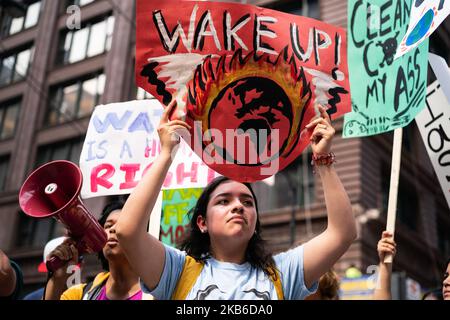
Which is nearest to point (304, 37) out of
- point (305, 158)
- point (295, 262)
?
point (295, 262)

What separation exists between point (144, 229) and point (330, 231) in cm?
75

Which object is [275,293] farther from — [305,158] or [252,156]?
[305,158]

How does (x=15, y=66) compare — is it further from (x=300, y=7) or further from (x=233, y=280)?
(x=233, y=280)

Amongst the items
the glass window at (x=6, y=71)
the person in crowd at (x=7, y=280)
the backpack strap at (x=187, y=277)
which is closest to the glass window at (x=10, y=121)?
the glass window at (x=6, y=71)

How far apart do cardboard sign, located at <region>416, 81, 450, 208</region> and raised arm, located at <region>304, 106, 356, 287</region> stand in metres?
1.36

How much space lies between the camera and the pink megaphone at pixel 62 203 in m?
2.94

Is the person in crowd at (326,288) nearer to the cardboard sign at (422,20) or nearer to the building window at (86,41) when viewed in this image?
the cardboard sign at (422,20)

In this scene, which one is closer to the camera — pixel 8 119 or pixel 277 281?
pixel 277 281

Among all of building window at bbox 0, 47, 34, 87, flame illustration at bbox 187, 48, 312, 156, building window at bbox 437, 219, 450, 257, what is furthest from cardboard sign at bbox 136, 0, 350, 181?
building window at bbox 0, 47, 34, 87

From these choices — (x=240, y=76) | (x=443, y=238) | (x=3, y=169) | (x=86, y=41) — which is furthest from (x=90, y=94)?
(x=240, y=76)

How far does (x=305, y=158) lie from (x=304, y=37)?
12.5m

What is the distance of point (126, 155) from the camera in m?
3.71

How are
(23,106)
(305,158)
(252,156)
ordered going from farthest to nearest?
(23,106)
(305,158)
(252,156)

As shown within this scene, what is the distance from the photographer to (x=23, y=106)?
2288cm
